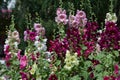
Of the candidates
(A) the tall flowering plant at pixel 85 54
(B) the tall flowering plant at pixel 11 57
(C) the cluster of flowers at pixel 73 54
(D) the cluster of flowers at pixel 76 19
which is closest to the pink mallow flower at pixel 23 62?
(C) the cluster of flowers at pixel 73 54

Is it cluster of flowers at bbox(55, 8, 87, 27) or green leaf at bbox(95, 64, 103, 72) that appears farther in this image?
cluster of flowers at bbox(55, 8, 87, 27)

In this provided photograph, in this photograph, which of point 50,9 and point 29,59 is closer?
point 29,59

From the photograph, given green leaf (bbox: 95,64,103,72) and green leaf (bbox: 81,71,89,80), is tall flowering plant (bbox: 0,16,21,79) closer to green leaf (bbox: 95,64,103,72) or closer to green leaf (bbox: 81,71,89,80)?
green leaf (bbox: 81,71,89,80)

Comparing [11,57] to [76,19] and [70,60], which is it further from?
[70,60]

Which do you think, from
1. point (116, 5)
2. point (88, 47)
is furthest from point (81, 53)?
point (116, 5)

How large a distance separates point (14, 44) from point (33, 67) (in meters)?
0.71

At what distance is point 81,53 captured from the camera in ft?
15.6

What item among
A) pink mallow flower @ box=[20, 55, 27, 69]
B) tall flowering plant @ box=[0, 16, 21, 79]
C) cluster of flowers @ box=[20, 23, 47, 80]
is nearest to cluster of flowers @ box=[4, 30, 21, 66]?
tall flowering plant @ box=[0, 16, 21, 79]

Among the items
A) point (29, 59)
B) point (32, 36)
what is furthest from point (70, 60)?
point (32, 36)

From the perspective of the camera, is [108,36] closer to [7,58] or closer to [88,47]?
[88,47]

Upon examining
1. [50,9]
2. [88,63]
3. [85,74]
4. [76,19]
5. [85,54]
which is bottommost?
[85,74]

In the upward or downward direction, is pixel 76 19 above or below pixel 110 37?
above

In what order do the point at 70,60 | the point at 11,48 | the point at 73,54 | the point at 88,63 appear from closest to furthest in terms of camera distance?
the point at 70,60 → the point at 73,54 → the point at 88,63 → the point at 11,48

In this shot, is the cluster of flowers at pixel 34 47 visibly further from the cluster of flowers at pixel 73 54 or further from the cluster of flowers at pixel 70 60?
the cluster of flowers at pixel 70 60
